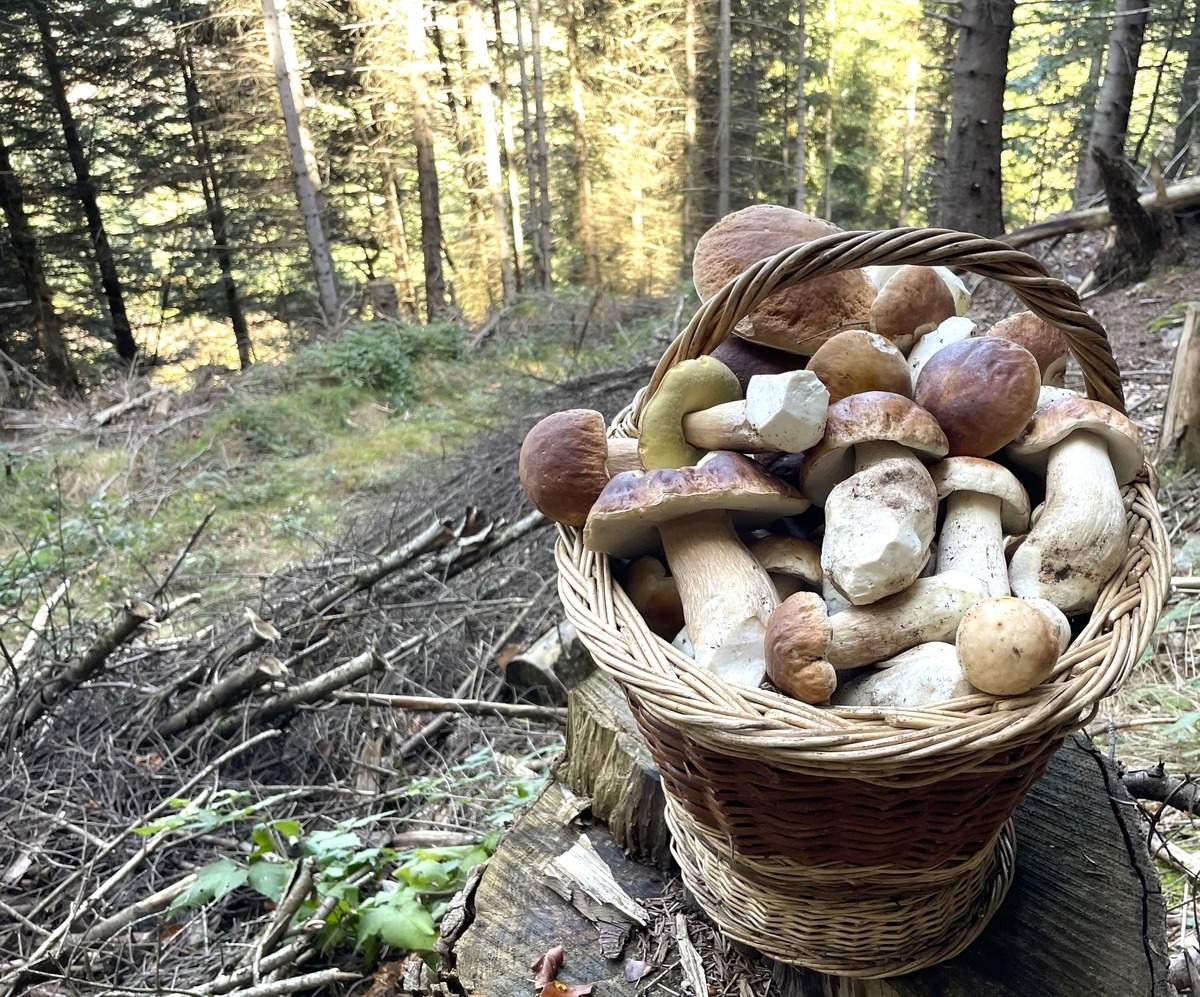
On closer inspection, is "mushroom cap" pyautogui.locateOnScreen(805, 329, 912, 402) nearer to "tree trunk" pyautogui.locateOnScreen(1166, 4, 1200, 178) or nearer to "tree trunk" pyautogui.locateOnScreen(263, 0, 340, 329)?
"tree trunk" pyautogui.locateOnScreen(1166, 4, 1200, 178)

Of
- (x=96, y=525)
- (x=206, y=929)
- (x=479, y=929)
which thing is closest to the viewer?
(x=479, y=929)

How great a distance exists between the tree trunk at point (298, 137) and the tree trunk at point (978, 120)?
24.7 feet

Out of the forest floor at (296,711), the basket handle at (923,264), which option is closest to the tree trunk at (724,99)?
the forest floor at (296,711)

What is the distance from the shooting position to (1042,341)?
138cm

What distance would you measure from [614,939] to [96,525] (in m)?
5.26

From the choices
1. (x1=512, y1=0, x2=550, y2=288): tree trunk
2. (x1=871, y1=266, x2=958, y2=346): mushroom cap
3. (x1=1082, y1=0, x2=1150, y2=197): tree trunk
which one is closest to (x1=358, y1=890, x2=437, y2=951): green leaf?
(x1=871, y1=266, x2=958, y2=346): mushroom cap

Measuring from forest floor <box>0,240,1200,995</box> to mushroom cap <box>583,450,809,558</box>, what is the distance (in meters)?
1.08

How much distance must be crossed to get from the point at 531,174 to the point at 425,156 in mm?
3710

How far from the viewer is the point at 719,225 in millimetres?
1515

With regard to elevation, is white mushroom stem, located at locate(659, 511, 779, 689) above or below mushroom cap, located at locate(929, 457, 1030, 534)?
below

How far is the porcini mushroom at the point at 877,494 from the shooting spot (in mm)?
988

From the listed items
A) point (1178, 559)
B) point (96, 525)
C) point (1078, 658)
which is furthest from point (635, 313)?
point (1078, 658)

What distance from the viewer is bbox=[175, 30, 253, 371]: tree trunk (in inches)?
423

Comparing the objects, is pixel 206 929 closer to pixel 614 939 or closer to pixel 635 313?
pixel 614 939
